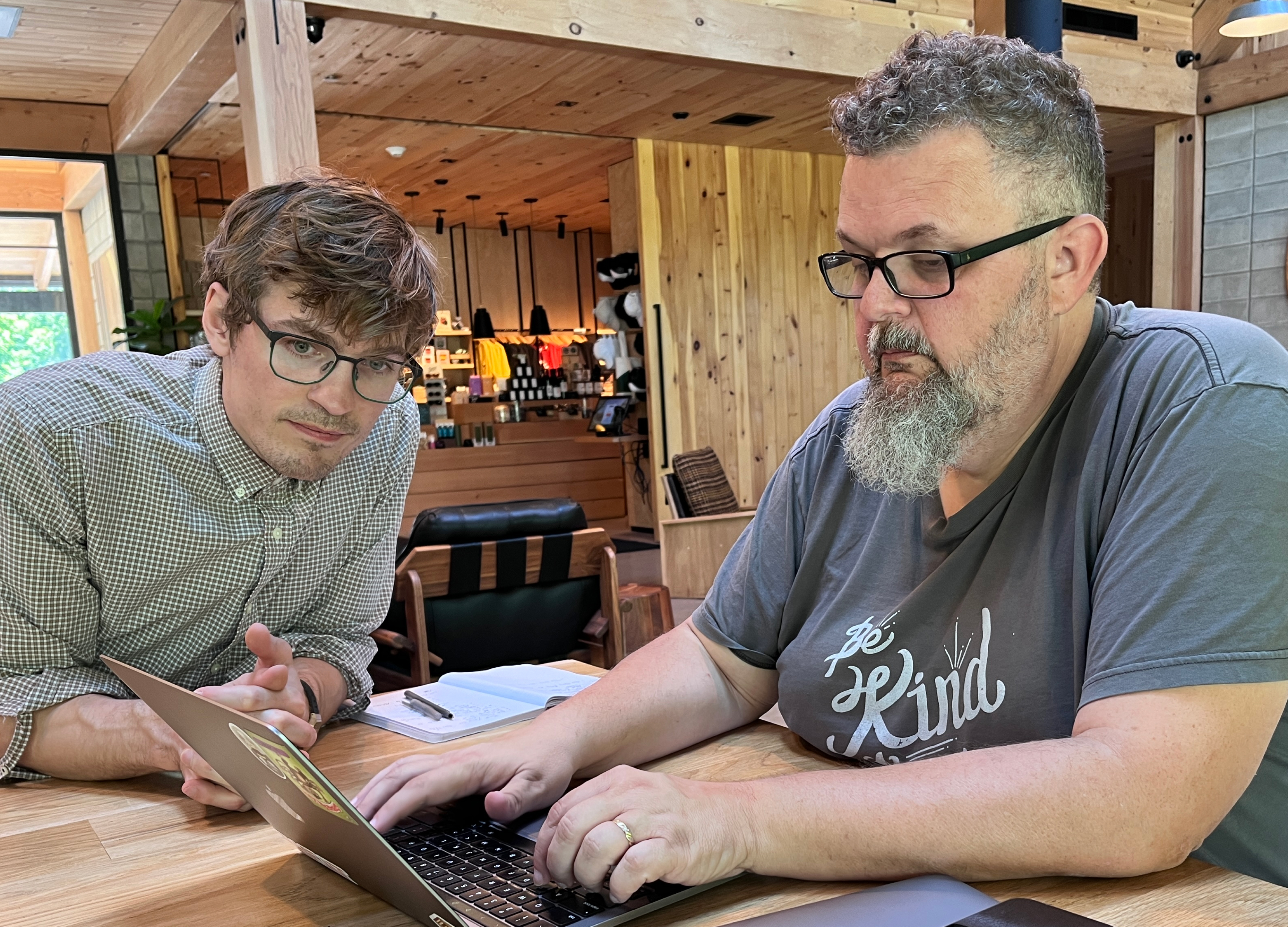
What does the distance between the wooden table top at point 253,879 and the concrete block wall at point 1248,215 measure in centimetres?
782

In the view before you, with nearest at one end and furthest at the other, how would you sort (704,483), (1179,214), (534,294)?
(704,483)
(1179,214)
(534,294)

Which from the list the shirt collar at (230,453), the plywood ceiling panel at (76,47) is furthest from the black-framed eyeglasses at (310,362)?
the plywood ceiling panel at (76,47)

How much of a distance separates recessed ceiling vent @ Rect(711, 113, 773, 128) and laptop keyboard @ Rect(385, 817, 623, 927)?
287 inches

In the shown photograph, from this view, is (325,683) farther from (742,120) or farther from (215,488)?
(742,120)

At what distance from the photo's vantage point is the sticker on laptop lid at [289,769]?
31.8 inches

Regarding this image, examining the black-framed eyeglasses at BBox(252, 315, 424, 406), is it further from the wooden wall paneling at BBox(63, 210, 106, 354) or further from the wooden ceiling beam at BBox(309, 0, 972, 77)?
the wooden wall paneling at BBox(63, 210, 106, 354)

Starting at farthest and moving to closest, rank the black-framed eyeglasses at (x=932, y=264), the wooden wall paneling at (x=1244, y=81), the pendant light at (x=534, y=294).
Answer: the pendant light at (x=534, y=294)
the wooden wall paneling at (x=1244, y=81)
the black-framed eyeglasses at (x=932, y=264)

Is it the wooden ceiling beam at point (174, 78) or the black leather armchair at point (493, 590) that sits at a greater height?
the wooden ceiling beam at point (174, 78)

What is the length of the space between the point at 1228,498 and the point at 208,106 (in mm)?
7309

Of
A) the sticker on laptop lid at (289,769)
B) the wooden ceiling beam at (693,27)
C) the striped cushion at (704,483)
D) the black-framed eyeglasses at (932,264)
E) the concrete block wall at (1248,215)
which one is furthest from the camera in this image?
the concrete block wall at (1248,215)

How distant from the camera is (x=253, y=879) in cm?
104

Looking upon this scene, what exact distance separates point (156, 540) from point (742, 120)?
707 centimetres

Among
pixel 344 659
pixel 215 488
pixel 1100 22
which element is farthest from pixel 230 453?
pixel 1100 22

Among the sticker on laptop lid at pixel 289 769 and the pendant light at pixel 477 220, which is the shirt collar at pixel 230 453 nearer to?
the sticker on laptop lid at pixel 289 769
